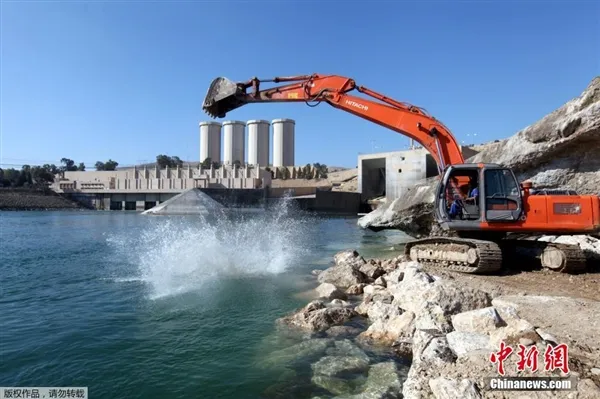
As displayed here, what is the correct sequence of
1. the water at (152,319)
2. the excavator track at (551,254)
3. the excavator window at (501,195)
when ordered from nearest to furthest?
the water at (152,319) → the excavator track at (551,254) → the excavator window at (501,195)

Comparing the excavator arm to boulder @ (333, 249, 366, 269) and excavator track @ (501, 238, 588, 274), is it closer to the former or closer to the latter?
excavator track @ (501, 238, 588, 274)

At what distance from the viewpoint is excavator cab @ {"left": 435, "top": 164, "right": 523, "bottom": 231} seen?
944cm

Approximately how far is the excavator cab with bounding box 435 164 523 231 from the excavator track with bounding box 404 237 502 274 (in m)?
0.47

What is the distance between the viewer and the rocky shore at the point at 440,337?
4.33 meters

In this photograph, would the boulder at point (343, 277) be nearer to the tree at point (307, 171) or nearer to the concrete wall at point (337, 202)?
the concrete wall at point (337, 202)

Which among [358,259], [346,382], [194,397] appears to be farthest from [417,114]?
[194,397]

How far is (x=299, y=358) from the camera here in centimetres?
646

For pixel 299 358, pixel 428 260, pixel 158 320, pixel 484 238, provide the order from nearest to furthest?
pixel 299 358, pixel 158 320, pixel 484 238, pixel 428 260

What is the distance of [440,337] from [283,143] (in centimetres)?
13978

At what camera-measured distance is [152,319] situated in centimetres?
→ 848

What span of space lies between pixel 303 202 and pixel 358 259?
53.9m

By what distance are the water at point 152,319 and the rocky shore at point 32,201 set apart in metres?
90.5

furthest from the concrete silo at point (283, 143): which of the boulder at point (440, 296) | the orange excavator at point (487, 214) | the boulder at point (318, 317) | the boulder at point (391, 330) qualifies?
the boulder at point (391, 330)

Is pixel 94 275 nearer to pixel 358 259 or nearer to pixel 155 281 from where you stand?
pixel 155 281
